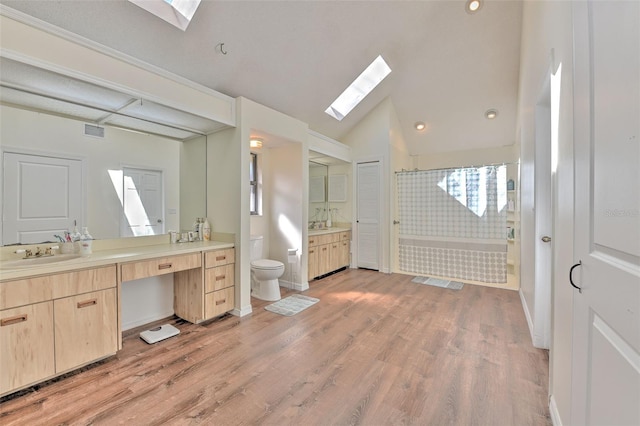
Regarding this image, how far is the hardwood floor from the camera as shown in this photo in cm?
153

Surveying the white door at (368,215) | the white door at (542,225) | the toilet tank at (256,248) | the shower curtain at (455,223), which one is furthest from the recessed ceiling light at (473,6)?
the toilet tank at (256,248)

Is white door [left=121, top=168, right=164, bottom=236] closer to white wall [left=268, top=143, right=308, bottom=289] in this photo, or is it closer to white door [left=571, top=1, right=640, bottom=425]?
white wall [left=268, top=143, right=308, bottom=289]

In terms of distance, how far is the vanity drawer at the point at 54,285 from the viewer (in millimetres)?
1615

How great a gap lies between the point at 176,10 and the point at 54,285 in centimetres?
216

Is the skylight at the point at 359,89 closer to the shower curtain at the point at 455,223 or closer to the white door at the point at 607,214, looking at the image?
the shower curtain at the point at 455,223

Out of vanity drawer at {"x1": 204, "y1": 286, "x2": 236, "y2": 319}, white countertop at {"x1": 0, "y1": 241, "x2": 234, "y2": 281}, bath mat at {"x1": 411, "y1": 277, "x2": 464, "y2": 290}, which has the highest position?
white countertop at {"x1": 0, "y1": 241, "x2": 234, "y2": 281}

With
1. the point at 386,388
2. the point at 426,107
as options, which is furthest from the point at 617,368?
the point at 426,107

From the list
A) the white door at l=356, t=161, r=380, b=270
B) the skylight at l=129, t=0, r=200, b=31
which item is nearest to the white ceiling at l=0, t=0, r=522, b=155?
the skylight at l=129, t=0, r=200, b=31

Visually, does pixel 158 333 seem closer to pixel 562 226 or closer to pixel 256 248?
pixel 256 248

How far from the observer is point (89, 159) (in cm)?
232

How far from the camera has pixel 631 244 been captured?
0.74 metres

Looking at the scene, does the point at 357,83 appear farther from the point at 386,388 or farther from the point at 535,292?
the point at 386,388

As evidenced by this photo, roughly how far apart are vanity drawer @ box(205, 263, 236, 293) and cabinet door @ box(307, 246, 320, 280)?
1381 millimetres

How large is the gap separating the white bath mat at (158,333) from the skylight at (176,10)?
2.56 m
